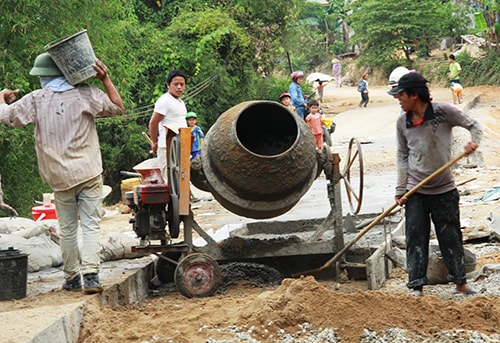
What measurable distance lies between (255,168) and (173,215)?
844 millimetres

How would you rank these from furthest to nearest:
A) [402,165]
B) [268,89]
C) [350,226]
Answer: [268,89], [350,226], [402,165]

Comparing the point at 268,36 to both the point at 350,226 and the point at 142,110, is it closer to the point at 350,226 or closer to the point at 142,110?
the point at 142,110

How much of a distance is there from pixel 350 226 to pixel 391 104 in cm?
2576

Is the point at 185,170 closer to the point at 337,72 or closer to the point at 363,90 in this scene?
the point at 363,90

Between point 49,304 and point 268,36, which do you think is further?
point 268,36

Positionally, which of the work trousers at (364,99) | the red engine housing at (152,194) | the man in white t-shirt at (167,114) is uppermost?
the man in white t-shirt at (167,114)

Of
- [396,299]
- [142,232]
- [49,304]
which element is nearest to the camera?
[396,299]

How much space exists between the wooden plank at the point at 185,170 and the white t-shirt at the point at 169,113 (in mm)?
1031

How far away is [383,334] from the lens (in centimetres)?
512

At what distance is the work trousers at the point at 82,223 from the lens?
645cm

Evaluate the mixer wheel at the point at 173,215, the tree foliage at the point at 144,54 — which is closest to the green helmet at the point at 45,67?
the mixer wheel at the point at 173,215

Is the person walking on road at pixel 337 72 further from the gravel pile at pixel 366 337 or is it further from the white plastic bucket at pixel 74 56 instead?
the gravel pile at pixel 366 337

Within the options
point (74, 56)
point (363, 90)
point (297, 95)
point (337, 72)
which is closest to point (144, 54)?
point (297, 95)

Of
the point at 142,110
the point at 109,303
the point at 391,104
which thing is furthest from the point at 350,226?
the point at 391,104
